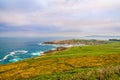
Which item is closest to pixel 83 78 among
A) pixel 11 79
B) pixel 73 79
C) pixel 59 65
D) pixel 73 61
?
pixel 73 79

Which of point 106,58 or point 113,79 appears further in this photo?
point 106,58

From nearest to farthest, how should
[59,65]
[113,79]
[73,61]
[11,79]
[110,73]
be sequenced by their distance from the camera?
[113,79]
[110,73]
[11,79]
[59,65]
[73,61]

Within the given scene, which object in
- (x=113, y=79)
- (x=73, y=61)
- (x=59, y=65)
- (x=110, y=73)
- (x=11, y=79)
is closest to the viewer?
(x=113, y=79)

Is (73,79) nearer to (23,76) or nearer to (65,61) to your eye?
(23,76)

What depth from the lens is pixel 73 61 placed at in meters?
71.1

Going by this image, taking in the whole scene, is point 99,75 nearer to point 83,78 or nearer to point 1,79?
point 83,78

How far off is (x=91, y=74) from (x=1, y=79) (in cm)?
3062

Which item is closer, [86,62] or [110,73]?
[110,73]

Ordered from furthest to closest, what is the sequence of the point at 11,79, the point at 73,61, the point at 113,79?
the point at 73,61, the point at 11,79, the point at 113,79

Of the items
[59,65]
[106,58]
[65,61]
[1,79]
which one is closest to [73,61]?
[65,61]

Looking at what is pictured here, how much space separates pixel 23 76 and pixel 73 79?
28.6 m

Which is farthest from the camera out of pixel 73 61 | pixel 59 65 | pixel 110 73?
pixel 73 61

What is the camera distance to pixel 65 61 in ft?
236

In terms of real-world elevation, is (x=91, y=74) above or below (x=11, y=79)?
above
